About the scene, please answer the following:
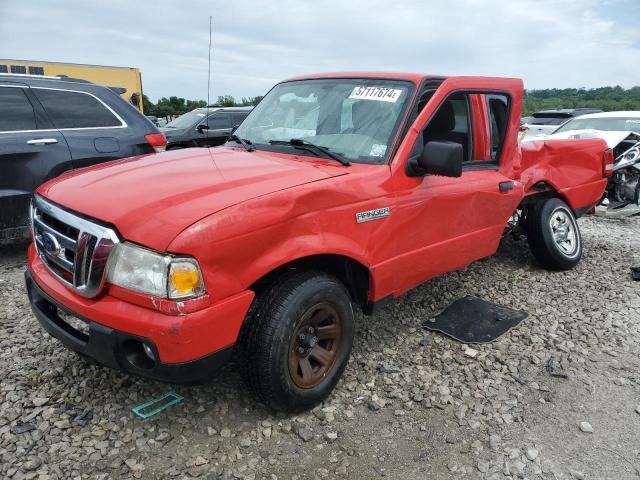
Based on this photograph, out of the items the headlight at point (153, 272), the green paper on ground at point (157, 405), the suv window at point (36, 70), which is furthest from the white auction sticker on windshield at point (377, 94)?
the suv window at point (36, 70)

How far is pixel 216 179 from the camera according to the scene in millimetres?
2648

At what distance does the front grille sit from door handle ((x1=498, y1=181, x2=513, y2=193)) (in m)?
2.93

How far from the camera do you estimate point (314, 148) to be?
Result: 322cm

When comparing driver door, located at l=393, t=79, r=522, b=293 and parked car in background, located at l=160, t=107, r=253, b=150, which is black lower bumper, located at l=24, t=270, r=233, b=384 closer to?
driver door, located at l=393, t=79, r=522, b=293

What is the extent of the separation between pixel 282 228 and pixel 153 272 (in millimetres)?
650

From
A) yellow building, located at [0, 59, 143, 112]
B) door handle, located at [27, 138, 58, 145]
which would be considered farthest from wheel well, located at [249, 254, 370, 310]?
yellow building, located at [0, 59, 143, 112]

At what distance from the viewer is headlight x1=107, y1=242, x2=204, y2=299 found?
216 centimetres

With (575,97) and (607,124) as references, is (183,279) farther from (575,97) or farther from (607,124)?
(575,97)

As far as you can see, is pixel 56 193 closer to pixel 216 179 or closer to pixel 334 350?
pixel 216 179

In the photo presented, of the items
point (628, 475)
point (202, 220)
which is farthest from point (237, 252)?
point (628, 475)

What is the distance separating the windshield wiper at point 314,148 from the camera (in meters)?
3.07

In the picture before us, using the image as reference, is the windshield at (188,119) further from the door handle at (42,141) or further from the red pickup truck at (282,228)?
the red pickup truck at (282,228)

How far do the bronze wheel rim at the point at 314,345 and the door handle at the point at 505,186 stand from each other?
1.91m

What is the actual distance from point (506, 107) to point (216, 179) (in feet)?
8.56
